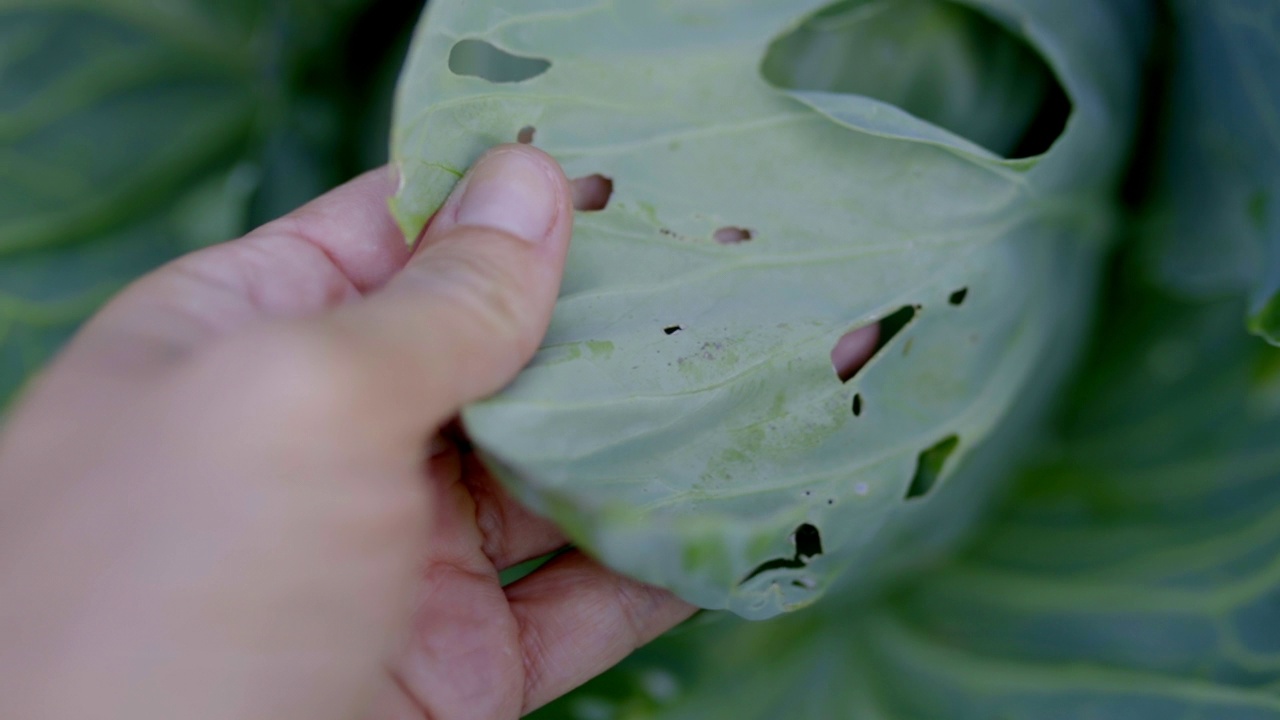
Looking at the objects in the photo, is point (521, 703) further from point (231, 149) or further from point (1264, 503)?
point (231, 149)

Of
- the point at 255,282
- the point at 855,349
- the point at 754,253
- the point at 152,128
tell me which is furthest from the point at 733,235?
the point at 152,128

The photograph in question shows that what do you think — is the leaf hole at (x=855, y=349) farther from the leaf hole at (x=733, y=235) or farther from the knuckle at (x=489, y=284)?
the knuckle at (x=489, y=284)

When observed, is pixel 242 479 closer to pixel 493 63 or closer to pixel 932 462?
pixel 493 63

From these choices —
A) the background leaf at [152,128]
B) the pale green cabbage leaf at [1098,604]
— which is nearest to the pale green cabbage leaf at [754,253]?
the pale green cabbage leaf at [1098,604]

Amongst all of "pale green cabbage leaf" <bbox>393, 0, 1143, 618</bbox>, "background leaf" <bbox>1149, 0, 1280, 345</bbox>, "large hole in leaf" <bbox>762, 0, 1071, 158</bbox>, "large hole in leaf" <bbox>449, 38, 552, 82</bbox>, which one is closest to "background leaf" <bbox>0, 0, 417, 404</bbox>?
"large hole in leaf" <bbox>449, 38, 552, 82</bbox>

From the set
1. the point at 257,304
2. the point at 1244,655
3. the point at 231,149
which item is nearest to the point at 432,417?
the point at 257,304

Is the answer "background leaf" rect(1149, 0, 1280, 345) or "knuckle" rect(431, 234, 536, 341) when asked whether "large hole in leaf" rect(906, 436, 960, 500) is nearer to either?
"background leaf" rect(1149, 0, 1280, 345)
